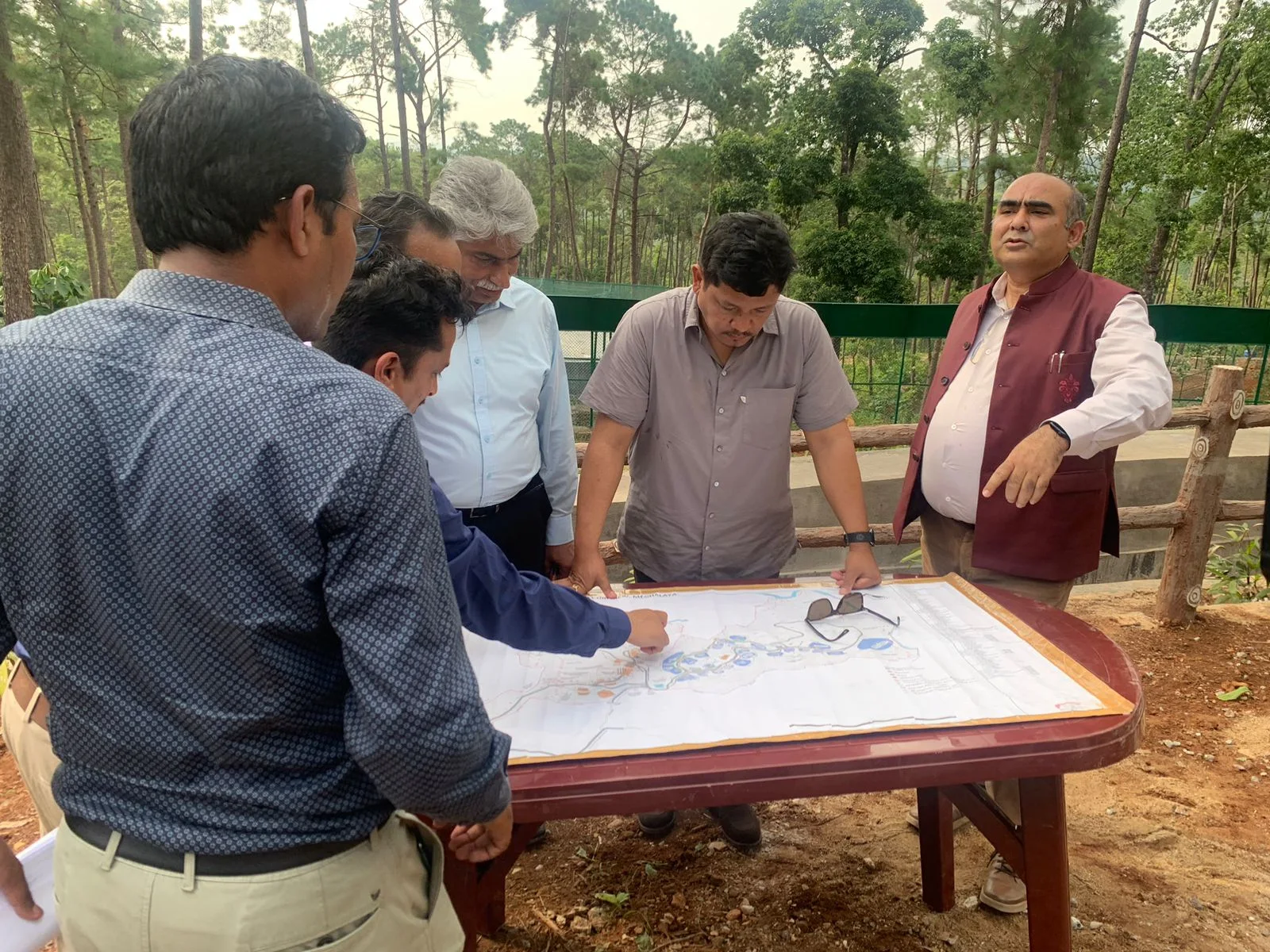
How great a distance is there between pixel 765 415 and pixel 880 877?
4.19 feet

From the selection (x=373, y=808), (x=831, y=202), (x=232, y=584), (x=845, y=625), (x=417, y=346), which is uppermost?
(x=831, y=202)

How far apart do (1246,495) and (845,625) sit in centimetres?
967

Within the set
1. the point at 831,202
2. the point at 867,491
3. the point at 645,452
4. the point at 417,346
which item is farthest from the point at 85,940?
the point at 831,202

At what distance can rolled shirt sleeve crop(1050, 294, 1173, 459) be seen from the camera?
72.6 inches

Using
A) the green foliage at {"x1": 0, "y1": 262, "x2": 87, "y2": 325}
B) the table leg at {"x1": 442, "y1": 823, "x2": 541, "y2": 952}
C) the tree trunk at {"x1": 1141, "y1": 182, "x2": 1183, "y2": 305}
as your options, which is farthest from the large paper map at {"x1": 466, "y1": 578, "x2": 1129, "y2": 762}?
the tree trunk at {"x1": 1141, "y1": 182, "x2": 1183, "y2": 305}

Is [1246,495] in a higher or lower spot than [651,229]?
lower

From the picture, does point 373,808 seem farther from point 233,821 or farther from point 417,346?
point 417,346

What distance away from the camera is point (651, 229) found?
4225 cm

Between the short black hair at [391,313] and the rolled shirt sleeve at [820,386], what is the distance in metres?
1.19

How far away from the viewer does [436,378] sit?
4.30ft

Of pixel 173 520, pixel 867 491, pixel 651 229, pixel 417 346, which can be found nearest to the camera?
pixel 173 520

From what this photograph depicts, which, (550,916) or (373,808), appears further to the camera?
(550,916)

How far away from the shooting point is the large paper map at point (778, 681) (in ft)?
4.34

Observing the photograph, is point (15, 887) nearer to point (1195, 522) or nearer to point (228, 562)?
point (228, 562)
